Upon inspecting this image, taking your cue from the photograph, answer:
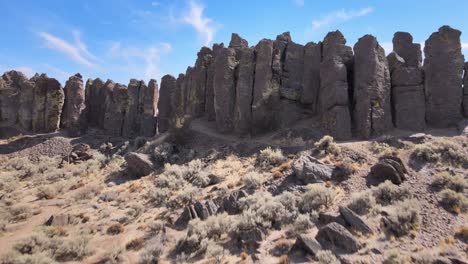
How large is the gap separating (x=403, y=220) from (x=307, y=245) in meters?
4.38

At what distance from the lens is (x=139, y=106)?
39.5 metres

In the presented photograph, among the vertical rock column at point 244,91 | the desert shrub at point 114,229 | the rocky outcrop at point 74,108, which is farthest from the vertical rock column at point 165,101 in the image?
the desert shrub at point 114,229

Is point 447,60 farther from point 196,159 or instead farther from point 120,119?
point 120,119

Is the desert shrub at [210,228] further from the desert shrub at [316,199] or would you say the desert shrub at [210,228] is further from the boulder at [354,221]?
the boulder at [354,221]

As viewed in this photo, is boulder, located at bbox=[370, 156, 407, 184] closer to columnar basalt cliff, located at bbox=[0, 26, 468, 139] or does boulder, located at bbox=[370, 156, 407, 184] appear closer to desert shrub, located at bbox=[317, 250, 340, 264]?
columnar basalt cliff, located at bbox=[0, 26, 468, 139]

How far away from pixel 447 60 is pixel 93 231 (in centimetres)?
2683

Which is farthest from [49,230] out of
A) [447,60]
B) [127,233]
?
[447,60]

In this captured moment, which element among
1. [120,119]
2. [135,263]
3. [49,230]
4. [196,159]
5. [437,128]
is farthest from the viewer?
[120,119]

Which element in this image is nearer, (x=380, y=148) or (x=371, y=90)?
(x=380, y=148)

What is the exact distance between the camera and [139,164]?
79.9ft

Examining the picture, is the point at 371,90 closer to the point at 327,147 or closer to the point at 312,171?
the point at 327,147

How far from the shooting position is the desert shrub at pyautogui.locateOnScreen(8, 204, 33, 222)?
17.5 metres

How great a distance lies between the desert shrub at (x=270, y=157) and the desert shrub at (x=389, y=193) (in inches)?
278

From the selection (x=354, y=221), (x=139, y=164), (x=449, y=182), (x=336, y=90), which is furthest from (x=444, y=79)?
(x=139, y=164)
